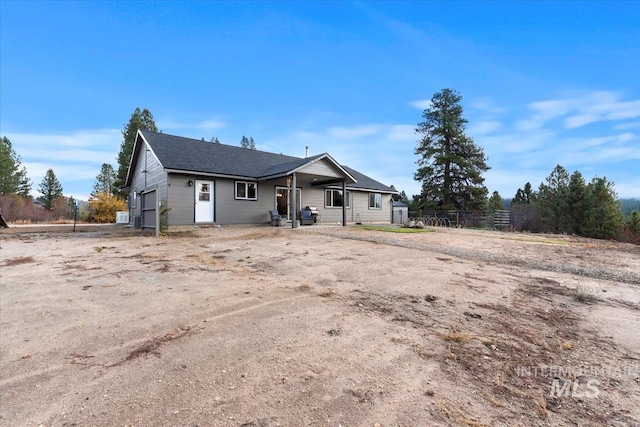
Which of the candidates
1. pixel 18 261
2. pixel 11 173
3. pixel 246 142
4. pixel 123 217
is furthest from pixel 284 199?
pixel 246 142

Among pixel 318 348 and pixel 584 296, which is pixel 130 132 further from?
pixel 584 296

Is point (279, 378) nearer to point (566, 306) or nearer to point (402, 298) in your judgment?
point (402, 298)

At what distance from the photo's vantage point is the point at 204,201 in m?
Answer: 14.4

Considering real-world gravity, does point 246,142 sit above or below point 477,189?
above

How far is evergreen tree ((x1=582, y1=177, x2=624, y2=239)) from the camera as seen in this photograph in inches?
933

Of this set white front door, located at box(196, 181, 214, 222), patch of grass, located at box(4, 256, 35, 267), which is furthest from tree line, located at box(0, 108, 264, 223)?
patch of grass, located at box(4, 256, 35, 267)

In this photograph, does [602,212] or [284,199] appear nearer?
[284,199]

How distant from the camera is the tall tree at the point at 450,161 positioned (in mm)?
29656

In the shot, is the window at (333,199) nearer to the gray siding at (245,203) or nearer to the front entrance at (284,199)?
the gray siding at (245,203)

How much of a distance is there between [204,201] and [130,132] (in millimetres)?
25618

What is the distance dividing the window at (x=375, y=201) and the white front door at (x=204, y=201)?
39.3ft

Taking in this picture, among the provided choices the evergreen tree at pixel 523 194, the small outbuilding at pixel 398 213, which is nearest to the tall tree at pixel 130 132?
the small outbuilding at pixel 398 213

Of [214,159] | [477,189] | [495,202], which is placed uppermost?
[214,159]

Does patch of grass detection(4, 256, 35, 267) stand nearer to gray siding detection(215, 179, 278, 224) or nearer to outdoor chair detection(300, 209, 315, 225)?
gray siding detection(215, 179, 278, 224)
